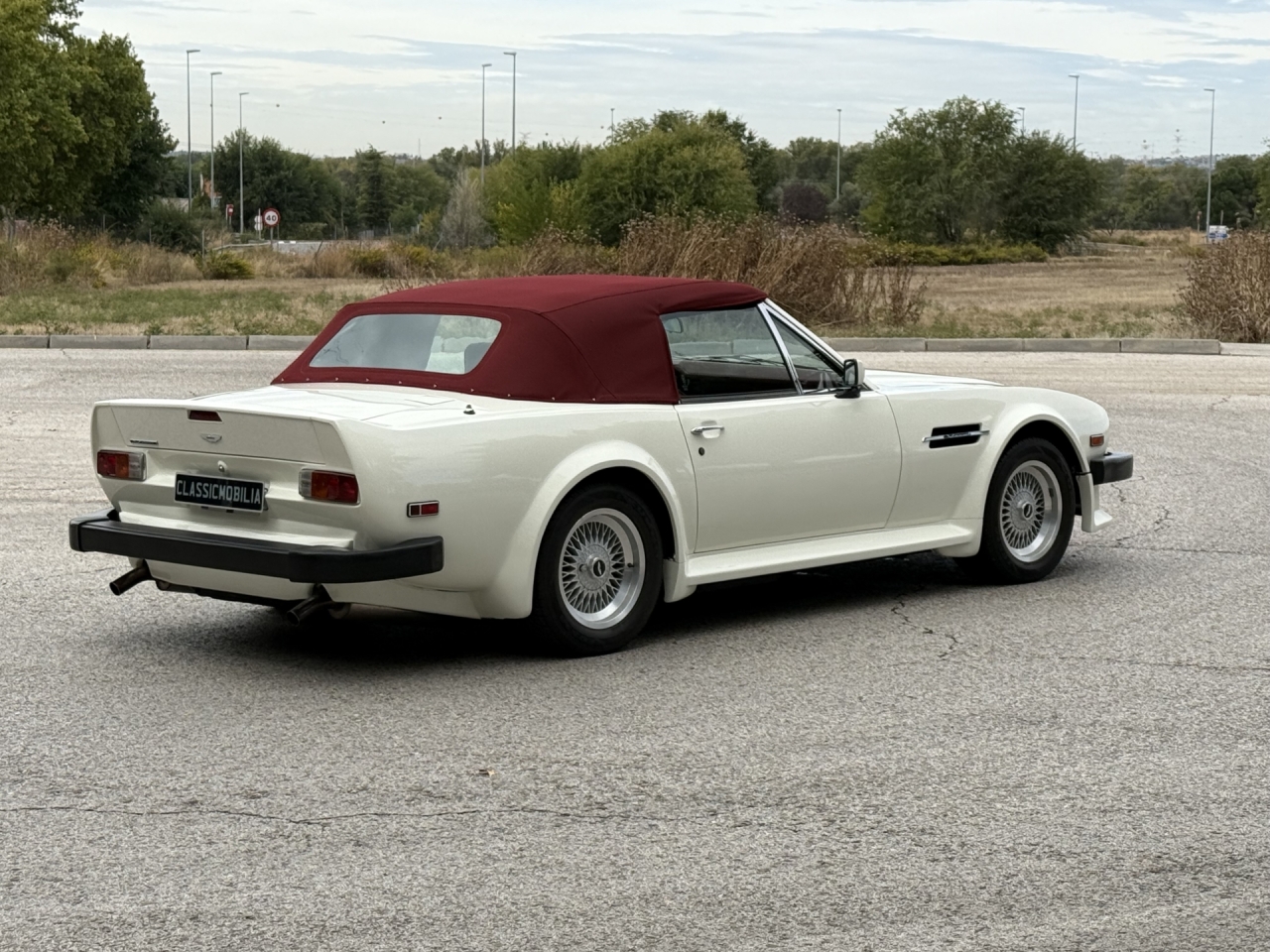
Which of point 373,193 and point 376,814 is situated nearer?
point 376,814

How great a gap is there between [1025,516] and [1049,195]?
83.9 m

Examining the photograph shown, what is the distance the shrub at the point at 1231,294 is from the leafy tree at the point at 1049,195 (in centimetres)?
6397

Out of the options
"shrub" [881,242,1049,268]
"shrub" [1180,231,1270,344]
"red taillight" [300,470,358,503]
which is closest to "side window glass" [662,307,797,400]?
"red taillight" [300,470,358,503]

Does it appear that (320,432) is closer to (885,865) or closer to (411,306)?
(411,306)

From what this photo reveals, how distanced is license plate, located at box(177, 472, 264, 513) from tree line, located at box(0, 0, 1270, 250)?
22799 mm

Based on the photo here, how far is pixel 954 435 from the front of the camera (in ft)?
25.3

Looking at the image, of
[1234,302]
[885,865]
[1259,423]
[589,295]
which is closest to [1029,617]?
[589,295]

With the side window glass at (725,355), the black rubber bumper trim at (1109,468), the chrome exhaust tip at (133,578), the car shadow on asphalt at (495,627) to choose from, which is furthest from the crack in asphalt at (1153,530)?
the chrome exhaust tip at (133,578)

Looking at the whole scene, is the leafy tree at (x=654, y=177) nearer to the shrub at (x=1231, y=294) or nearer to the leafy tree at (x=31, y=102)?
the leafy tree at (x=31, y=102)

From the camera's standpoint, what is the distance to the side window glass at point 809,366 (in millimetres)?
7367

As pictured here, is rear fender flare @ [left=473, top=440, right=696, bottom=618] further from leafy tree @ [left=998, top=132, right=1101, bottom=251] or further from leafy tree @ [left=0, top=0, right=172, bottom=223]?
leafy tree @ [left=998, top=132, right=1101, bottom=251]

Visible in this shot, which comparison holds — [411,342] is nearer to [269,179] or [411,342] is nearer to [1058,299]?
[1058,299]

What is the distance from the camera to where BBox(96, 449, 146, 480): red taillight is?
6.62 m

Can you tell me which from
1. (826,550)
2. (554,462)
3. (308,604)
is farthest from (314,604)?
(826,550)
